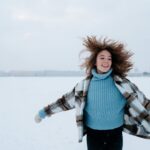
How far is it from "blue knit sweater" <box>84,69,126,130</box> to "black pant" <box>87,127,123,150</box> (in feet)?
0.16

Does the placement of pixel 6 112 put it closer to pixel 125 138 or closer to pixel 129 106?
pixel 125 138

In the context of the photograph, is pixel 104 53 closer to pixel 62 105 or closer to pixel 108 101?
pixel 108 101

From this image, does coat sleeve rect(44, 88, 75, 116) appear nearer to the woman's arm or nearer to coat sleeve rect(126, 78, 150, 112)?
the woman's arm

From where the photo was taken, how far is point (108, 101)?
370cm

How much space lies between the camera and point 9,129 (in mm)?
8320

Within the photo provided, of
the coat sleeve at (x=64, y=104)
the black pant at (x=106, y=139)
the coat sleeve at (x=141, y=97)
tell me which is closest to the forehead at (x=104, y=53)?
the coat sleeve at (x=141, y=97)

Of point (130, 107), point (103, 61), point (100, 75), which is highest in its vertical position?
point (103, 61)

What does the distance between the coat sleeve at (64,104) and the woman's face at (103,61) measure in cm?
42

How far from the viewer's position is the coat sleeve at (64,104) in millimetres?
4086

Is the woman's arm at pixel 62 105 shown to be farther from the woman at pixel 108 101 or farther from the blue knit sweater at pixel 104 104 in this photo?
the blue knit sweater at pixel 104 104

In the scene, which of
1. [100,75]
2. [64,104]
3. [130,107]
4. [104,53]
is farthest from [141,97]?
[64,104]

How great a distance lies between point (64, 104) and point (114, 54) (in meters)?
0.79

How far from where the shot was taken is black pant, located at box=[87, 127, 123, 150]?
368 centimetres

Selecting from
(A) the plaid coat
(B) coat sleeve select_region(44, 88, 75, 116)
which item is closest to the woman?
(A) the plaid coat
